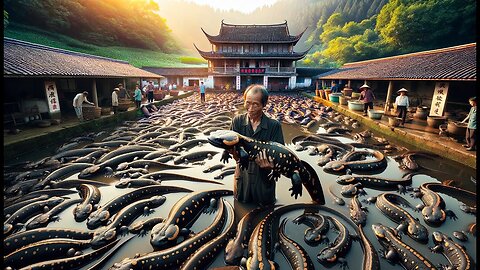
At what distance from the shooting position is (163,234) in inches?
149

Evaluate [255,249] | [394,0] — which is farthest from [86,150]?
[394,0]

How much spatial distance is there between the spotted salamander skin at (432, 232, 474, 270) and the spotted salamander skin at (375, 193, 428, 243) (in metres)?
0.18

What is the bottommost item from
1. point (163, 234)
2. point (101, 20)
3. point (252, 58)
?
point (163, 234)

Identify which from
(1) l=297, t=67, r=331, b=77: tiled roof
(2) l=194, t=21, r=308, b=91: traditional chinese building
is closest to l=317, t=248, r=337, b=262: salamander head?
(2) l=194, t=21, r=308, b=91: traditional chinese building

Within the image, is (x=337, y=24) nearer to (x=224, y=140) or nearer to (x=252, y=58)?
(x=252, y=58)

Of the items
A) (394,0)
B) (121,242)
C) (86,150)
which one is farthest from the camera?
A: (394,0)

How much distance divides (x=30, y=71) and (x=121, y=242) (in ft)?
32.7

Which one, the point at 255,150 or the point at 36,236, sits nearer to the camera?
the point at 255,150

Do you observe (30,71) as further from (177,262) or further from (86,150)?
(177,262)

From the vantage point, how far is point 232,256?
3.47 metres

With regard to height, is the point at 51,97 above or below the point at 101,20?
below

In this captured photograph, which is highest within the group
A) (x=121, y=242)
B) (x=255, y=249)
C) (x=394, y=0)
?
(x=394, y=0)

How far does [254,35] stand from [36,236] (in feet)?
159

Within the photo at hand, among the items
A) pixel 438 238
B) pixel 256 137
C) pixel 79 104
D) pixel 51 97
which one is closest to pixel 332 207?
pixel 438 238
